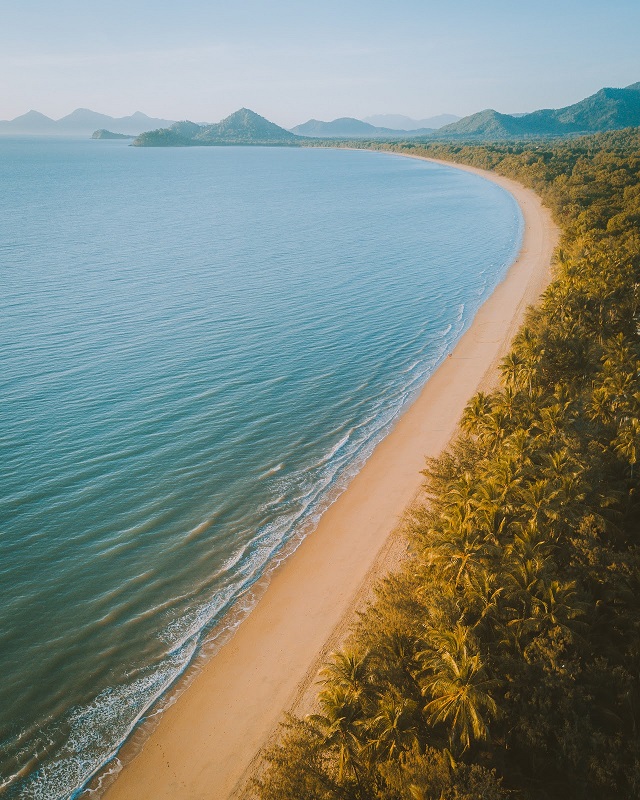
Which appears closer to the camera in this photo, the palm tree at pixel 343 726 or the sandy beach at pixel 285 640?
the palm tree at pixel 343 726

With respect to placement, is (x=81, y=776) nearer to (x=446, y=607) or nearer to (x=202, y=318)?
(x=446, y=607)

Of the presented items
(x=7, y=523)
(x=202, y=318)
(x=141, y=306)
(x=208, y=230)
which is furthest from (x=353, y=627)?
(x=208, y=230)

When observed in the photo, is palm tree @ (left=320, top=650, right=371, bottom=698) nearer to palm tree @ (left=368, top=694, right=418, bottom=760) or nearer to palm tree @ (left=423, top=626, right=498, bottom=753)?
palm tree @ (left=368, top=694, right=418, bottom=760)

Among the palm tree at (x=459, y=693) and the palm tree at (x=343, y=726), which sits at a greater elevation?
the palm tree at (x=459, y=693)

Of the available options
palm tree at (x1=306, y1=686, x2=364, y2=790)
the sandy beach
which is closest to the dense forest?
palm tree at (x1=306, y1=686, x2=364, y2=790)

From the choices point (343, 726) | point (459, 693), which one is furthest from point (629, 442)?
point (343, 726)

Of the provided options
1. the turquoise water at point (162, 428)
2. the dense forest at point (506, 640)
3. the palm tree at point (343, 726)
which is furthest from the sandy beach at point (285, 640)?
the palm tree at point (343, 726)

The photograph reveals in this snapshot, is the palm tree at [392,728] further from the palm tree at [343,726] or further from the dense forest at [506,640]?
the palm tree at [343,726]
